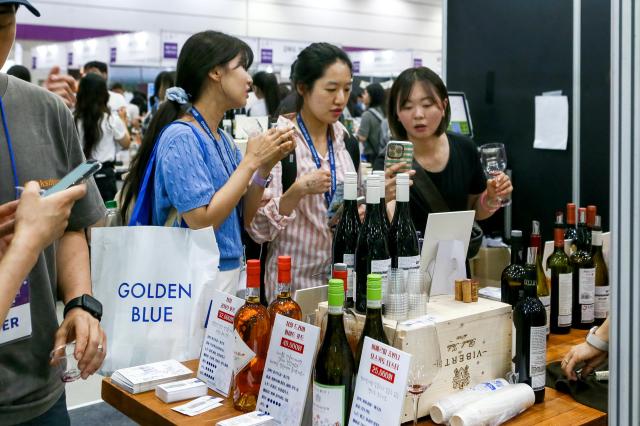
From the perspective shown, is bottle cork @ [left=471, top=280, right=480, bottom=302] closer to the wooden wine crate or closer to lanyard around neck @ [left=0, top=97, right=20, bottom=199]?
the wooden wine crate

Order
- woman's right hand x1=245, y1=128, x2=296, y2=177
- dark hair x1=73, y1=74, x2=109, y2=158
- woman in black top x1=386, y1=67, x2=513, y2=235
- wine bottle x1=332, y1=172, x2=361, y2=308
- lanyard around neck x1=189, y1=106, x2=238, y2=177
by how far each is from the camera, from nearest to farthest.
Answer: wine bottle x1=332, y1=172, x2=361, y2=308
woman's right hand x1=245, y1=128, x2=296, y2=177
lanyard around neck x1=189, y1=106, x2=238, y2=177
woman in black top x1=386, y1=67, x2=513, y2=235
dark hair x1=73, y1=74, x2=109, y2=158

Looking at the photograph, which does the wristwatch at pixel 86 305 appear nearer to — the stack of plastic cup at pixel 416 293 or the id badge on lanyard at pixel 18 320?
the id badge on lanyard at pixel 18 320

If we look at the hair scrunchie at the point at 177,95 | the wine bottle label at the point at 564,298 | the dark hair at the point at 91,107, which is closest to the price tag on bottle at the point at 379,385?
the wine bottle label at the point at 564,298

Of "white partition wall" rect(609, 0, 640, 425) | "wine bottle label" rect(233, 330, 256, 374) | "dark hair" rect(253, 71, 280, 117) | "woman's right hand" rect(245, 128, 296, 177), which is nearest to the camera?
"white partition wall" rect(609, 0, 640, 425)

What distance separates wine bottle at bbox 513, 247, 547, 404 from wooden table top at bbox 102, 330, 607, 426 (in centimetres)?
5

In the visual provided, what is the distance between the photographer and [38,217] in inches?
46.3

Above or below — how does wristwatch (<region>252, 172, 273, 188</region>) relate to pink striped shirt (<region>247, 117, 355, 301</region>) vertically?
above

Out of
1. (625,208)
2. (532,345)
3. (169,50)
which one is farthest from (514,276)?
(169,50)

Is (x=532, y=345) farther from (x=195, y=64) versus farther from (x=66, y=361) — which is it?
(x=195, y=64)

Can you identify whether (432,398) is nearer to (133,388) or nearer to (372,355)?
(372,355)

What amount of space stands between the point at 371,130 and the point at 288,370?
6583 millimetres

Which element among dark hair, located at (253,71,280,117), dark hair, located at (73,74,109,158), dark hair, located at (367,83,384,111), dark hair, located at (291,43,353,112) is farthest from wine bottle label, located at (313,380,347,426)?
dark hair, located at (367,83,384,111)

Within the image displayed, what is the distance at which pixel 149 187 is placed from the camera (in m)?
2.28

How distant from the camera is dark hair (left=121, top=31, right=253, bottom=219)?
235cm
